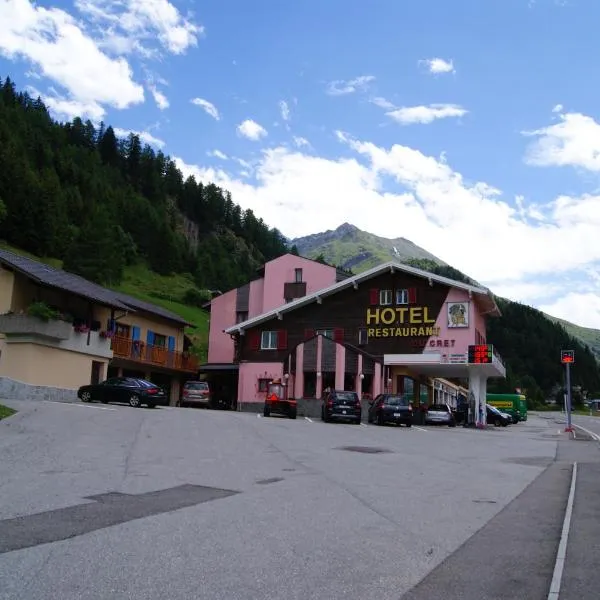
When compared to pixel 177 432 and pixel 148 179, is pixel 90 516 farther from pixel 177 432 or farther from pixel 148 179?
pixel 148 179

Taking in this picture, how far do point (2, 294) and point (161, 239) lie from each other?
245 ft

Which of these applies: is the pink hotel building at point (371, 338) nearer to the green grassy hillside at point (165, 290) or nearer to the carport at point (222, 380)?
the carport at point (222, 380)

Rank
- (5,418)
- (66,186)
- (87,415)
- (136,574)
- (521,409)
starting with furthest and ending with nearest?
1. (66,186)
2. (521,409)
3. (87,415)
4. (5,418)
5. (136,574)

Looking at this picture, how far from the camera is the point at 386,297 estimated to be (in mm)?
44625

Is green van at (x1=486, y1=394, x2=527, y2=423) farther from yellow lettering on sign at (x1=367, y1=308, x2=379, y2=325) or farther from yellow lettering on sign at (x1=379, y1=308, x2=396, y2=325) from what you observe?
yellow lettering on sign at (x1=367, y1=308, x2=379, y2=325)

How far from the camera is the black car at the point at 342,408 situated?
32.3 metres

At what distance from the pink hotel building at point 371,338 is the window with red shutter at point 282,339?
0.07 metres

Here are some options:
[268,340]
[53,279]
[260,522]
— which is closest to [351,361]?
[268,340]

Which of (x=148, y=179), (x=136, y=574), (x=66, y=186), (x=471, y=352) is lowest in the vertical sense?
(x=136, y=574)

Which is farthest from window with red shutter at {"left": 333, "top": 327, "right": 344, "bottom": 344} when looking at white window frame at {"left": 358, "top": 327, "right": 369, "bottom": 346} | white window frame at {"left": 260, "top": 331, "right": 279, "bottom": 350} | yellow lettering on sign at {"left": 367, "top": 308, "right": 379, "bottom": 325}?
white window frame at {"left": 260, "top": 331, "right": 279, "bottom": 350}

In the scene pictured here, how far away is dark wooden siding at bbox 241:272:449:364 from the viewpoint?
43188 millimetres

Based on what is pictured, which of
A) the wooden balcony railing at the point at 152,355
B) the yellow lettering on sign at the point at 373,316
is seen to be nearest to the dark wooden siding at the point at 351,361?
the yellow lettering on sign at the point at 373,316

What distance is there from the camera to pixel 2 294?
35.2 meters

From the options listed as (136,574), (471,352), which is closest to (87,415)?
(136,574)
